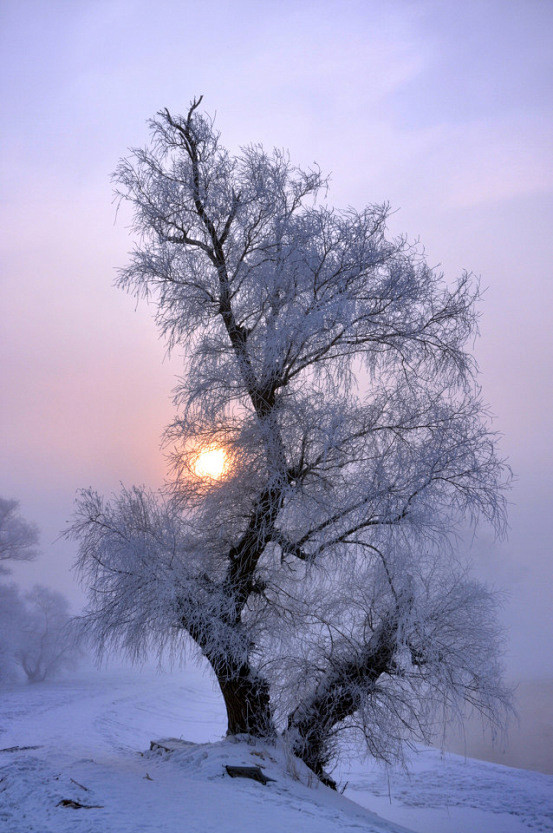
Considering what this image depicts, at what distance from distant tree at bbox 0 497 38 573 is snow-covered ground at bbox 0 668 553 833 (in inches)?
316

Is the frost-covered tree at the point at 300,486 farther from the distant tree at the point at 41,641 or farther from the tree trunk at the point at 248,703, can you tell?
the distant tree at the point at 41,641

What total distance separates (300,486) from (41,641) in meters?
24.6

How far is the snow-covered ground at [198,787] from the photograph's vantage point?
5129mm

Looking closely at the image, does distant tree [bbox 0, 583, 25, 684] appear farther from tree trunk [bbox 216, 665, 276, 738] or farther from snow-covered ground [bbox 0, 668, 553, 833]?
tree trunk [bbox 216, 665, 276, 738]

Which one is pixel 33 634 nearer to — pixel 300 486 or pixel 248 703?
pixel 248 703

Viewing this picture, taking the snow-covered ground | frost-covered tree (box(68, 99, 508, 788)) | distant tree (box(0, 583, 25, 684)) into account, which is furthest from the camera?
distant tree (box(0, 583, 25, 684))

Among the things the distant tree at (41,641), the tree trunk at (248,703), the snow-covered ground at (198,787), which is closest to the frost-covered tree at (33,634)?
the distant tree at (41,641)

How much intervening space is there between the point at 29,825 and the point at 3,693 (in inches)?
800

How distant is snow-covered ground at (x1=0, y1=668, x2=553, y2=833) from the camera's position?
513cm

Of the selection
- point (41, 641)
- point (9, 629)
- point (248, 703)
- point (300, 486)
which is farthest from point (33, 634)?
point (300, 486)

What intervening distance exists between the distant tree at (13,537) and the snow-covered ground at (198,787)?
8028mm

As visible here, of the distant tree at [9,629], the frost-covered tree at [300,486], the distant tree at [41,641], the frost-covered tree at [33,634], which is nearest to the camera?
the frost-covered tree at [300,486]

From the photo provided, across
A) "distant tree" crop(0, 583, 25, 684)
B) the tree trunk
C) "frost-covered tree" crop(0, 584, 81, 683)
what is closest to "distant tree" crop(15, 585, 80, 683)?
"frost-covered tree" crop(0, 584, 81, 683)

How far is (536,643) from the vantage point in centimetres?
4069
